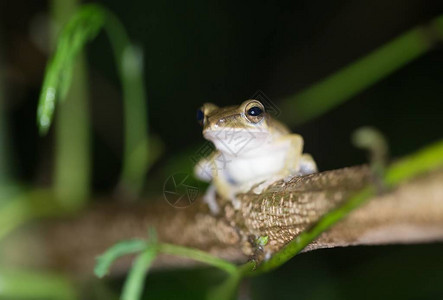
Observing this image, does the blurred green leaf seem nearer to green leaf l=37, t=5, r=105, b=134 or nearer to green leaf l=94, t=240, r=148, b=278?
green leaf l=37, t=5, r=105, b=134

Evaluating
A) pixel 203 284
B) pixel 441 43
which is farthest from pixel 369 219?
pixel 441 43

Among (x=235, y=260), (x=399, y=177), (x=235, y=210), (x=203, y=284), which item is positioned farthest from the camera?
(x=203, y=284)

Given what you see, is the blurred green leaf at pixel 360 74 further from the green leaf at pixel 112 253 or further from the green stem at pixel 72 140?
the green leaf at pixel 112 253

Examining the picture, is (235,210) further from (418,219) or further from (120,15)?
(120,15)

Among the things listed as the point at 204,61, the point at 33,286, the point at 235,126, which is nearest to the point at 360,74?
the point at 204,61

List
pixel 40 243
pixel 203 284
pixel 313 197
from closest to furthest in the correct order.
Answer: pixel 313 197
pixel 203 284
pixel 40 243

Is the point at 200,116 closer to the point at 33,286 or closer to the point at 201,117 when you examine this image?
the point at 201,117

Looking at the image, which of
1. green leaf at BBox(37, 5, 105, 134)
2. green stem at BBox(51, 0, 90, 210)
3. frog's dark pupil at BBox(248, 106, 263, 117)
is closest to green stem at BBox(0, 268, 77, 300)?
green stem at BBox(51, 0, 90, 210)
